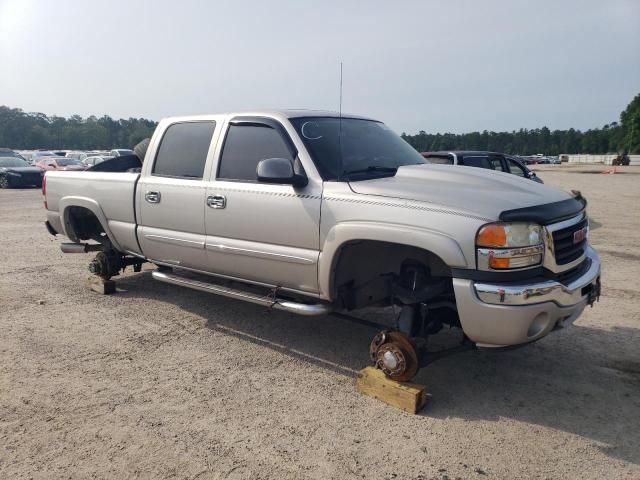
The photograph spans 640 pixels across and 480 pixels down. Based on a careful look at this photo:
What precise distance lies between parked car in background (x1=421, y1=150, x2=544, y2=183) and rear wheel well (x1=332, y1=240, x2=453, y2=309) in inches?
236

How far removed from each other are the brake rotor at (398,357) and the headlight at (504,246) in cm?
79

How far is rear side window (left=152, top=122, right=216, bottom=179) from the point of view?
4.83 meters

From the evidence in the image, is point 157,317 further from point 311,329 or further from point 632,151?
point 632,151

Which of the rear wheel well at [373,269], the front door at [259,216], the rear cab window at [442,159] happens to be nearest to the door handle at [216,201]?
the front door at [259,216]

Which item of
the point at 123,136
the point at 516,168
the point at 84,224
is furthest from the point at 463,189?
the point at 123,136

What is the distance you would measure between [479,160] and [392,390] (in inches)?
316

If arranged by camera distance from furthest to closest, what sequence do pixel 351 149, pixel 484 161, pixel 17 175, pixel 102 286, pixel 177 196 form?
pixel 17 175, pixel 484 161, pixel 102 286, pixel 177 196, pixel 351 149

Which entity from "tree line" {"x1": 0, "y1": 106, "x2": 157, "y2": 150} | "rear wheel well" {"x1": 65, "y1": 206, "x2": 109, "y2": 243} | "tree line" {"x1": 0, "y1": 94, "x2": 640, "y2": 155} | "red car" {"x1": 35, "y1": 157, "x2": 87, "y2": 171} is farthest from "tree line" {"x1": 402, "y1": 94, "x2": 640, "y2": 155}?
"rear wheel well" {"x1": 65, "y1": 206, "x2": 109, "y2": 243}

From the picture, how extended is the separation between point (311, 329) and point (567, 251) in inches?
98.6

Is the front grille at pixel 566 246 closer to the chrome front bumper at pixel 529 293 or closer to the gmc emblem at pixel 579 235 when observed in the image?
the gmc emblem at pixel 579 235

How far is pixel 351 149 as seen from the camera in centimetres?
433

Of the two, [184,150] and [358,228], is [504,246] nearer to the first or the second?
[358,228]

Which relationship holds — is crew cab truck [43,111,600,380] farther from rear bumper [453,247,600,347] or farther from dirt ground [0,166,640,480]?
dirt ground [0,166,640,480]

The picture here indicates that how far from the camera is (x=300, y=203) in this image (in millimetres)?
3965
